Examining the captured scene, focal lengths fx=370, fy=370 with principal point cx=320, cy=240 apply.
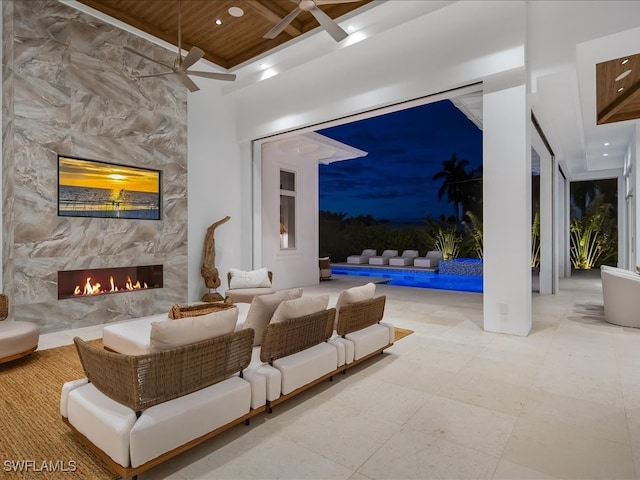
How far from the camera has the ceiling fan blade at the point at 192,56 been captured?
470 cm

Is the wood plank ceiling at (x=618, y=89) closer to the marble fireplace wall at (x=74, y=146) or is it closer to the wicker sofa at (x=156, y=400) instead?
the wicker sofa at (x=156, y=400)

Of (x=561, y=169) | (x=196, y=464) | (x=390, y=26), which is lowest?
(x=196, y=464)

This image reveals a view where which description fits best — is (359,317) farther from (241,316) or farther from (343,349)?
(241,316)

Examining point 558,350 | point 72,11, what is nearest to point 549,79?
point 558,350

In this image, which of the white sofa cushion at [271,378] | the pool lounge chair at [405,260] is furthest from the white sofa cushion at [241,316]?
the pool lounge chair at [405,260]

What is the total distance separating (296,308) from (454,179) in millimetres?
16879

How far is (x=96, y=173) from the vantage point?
5773 mm

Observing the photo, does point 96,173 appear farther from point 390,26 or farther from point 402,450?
point 402,450

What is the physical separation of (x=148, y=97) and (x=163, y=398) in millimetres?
5759

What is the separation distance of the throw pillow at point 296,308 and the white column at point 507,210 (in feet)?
9.46

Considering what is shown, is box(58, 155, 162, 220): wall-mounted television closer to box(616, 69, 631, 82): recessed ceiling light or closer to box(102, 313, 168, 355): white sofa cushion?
box(102, 313, 168, 355): white sofa cushion

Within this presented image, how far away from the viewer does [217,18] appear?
584cm

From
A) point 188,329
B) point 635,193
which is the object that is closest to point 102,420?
point 188,329

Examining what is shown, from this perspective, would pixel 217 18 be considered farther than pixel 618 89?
No
